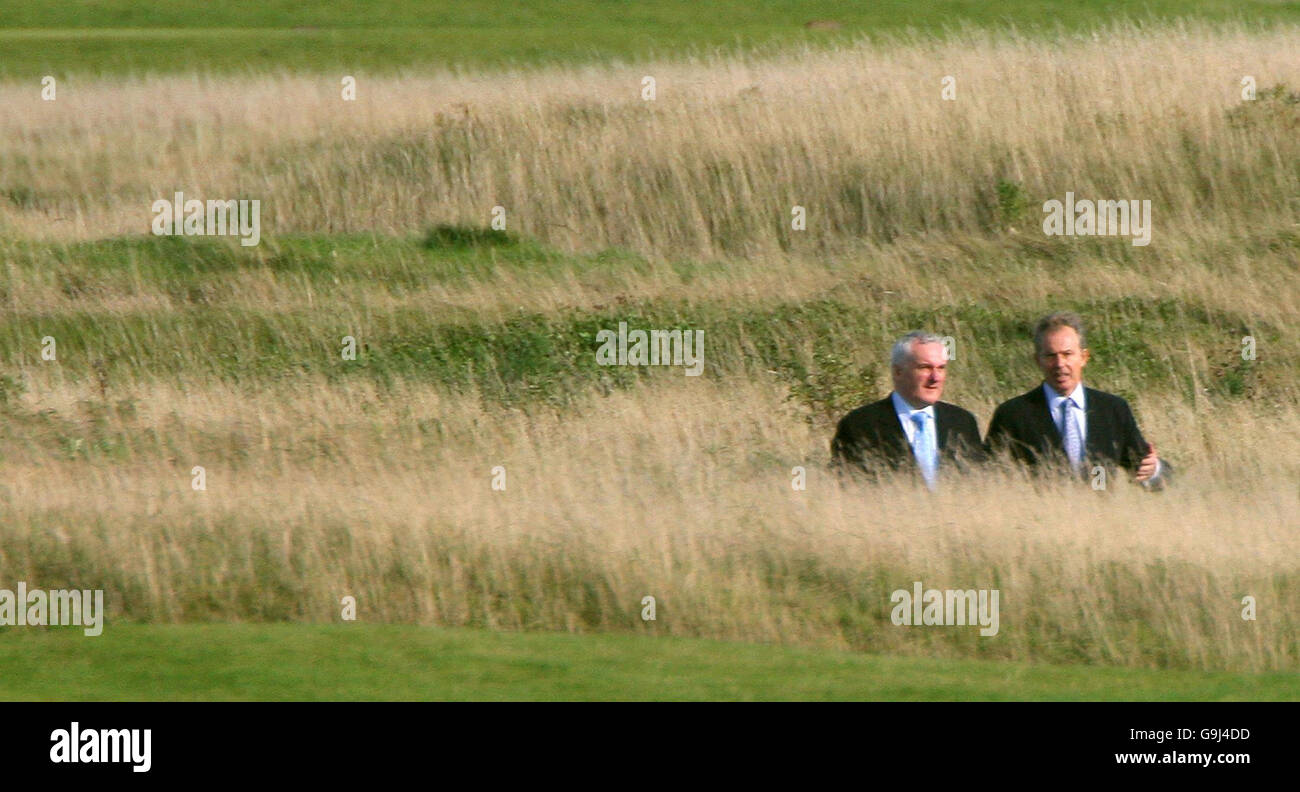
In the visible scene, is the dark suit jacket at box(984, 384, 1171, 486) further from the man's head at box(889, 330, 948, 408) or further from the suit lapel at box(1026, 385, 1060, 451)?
the man's head at box(889, 330, 948, 408)

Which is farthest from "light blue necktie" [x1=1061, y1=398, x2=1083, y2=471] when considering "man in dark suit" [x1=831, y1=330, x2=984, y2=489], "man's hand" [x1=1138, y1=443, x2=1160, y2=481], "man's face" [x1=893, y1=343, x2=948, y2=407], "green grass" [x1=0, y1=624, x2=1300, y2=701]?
"green grass" [x1=0, y1=624, x2=1300, y2=701]

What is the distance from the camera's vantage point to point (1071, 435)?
11023 mm

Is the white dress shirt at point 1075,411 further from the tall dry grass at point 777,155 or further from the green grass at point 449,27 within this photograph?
the green grass at point 449,27

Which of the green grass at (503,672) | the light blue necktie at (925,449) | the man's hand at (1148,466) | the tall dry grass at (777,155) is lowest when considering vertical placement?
the green grass at (503,672)

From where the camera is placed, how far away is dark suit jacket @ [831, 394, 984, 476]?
1098cm

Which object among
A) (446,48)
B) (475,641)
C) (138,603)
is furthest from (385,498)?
(446,48)

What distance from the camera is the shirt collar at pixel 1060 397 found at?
10848 mm

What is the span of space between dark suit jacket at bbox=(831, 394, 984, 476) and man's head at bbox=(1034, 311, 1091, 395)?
707 mm

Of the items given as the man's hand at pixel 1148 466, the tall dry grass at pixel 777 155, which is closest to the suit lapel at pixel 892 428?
the man's hand at pixel 1148 466

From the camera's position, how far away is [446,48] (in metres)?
47.1

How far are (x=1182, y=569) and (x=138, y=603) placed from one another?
5648mm

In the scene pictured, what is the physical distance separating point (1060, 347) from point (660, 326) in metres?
9.06
